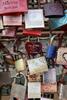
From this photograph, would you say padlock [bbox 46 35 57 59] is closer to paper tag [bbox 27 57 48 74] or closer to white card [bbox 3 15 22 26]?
paper tag [bbox 27 57 48 74]

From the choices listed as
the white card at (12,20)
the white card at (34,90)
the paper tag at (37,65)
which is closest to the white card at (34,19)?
the white card at (12,20)

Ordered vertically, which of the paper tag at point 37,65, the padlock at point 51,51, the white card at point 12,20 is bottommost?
the paper tag at point 37,65

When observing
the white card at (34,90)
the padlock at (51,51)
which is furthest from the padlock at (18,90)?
the padlock at (51,51)

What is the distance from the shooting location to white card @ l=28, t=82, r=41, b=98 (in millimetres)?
1243

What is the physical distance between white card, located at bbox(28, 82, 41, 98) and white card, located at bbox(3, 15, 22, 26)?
280mm

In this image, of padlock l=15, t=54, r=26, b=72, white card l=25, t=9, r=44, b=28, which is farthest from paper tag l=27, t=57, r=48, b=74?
white card l=25, t=9, r=44, b=28

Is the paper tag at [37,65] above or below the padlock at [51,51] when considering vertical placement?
below

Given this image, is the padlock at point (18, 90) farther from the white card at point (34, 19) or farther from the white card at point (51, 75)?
the white card at point (34, 19)

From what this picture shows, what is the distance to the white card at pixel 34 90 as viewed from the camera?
4.08ft

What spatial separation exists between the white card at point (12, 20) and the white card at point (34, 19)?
3 centimetres

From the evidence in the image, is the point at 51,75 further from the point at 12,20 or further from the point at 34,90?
the point at 12,20

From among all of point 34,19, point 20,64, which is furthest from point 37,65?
point 34,19

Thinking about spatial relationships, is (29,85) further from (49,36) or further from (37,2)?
(37,2)

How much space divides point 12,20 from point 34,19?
10 cm
